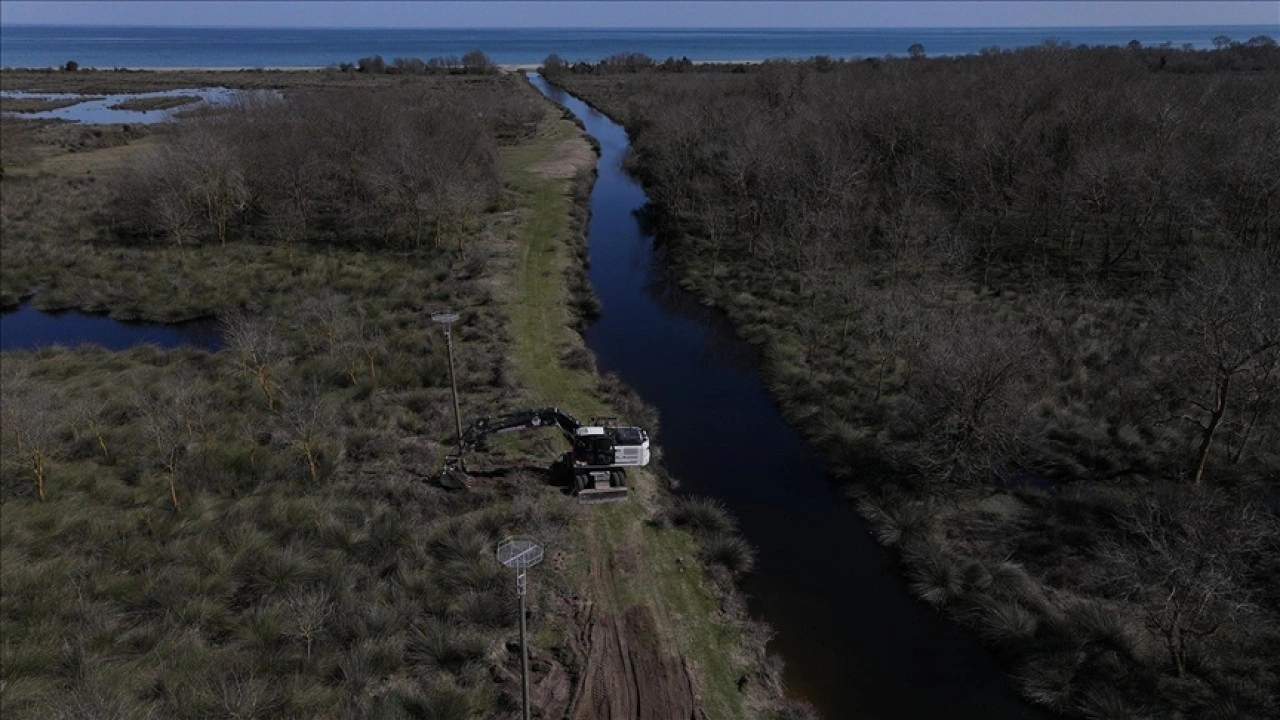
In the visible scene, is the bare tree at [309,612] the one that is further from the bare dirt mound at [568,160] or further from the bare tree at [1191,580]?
the bare dirt mound at [568,160]

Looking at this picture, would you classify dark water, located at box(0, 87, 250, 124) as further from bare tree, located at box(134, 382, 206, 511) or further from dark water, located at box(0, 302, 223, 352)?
bare tree, located at box(134, 382, 206, 511)

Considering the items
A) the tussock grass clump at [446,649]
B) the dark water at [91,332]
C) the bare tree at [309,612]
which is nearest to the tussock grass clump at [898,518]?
the tussock grass clump at [446,649]

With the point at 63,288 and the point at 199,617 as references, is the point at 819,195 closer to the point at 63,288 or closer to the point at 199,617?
the point at 199,617

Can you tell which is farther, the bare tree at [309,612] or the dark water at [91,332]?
the dark water at [91,332]

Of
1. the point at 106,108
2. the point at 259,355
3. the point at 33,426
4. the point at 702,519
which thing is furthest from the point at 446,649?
the point at 106,108

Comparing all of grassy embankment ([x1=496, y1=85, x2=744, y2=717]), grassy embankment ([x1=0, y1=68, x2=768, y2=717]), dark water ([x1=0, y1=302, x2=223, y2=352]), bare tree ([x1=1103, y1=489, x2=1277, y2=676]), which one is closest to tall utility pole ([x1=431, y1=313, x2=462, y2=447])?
grassy embankment ([x1=0, y1=68, x2=768, y2=717])

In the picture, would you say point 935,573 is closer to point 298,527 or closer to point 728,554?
point 728,554
